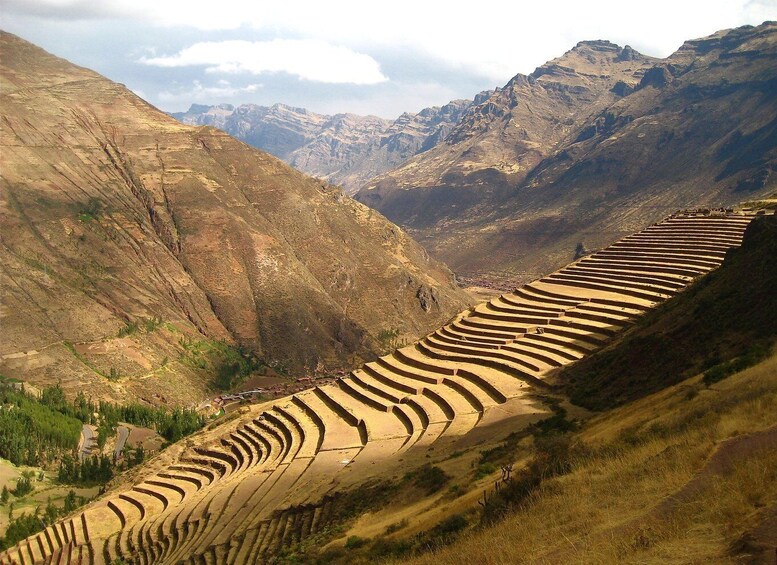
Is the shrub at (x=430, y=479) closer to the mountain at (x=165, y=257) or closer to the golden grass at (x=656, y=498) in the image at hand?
the golden grass at (x=656, y=498)

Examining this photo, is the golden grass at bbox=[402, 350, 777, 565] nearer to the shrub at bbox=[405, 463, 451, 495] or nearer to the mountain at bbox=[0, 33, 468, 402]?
the shrub at bbox=[405, 463, 451, 495]

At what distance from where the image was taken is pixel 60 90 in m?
151

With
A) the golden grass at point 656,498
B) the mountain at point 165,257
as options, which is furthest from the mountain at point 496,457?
the mountain at point 165,257

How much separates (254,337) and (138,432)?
3442cm

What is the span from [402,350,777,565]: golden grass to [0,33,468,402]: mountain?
87.8m

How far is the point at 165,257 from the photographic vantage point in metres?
123

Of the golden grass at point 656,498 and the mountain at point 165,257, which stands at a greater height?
the mountain at point 165,257

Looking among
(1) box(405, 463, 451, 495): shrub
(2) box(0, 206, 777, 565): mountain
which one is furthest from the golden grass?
(1) box(405, 463, 451, 495): shrub

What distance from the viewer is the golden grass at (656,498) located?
1073 cm

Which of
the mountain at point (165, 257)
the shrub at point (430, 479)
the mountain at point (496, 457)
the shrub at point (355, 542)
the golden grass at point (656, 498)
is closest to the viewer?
the golden grass at point (656, 498)

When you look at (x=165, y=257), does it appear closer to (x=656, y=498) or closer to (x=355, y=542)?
(x=355, y=542)

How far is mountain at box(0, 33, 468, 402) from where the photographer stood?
9900 cm

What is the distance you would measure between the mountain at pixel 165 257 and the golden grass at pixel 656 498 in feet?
288

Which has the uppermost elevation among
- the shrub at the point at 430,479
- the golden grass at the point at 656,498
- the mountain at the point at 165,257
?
the mountain at the point at 165,257
